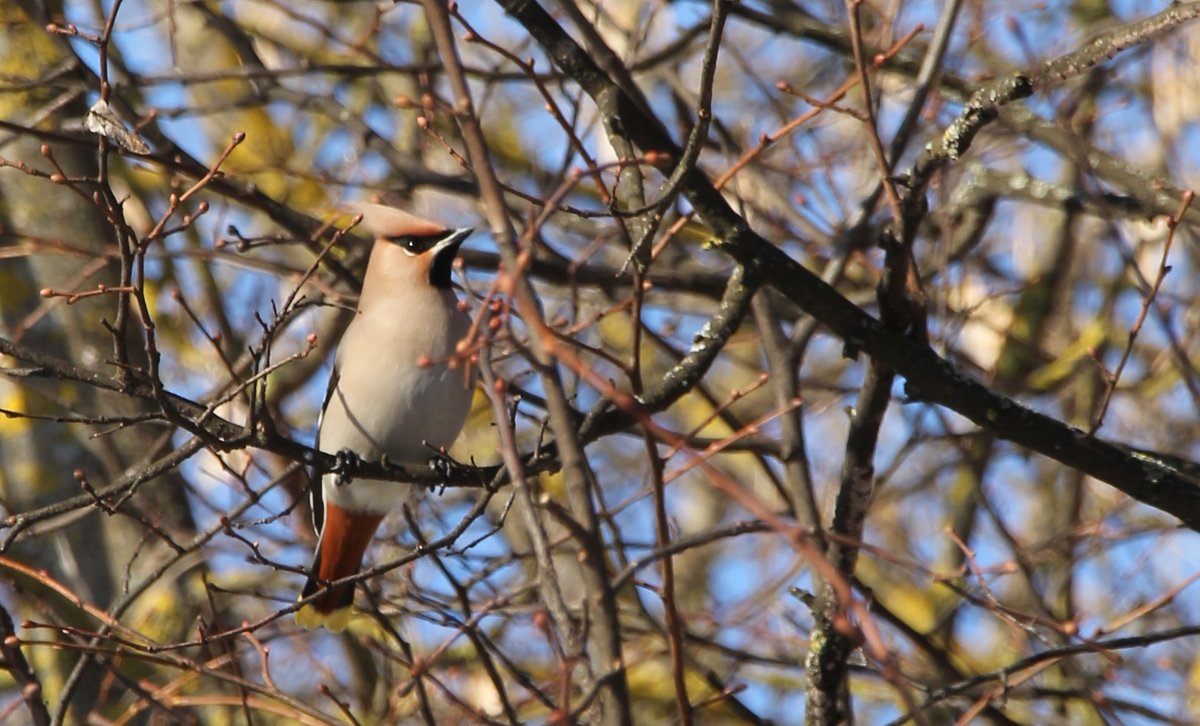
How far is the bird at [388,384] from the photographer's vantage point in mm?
4203

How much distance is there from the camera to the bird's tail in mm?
4441

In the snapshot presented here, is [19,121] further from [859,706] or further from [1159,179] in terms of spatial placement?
[859,706]

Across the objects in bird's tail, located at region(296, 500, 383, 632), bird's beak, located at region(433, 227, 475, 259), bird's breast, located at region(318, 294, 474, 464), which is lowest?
bird's tail, located at region(296, 500, 383, 632)

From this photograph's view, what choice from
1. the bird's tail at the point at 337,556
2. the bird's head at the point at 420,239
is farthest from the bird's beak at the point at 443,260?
the bird's tail at the point at 337,556

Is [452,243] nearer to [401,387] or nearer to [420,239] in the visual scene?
[420,239]

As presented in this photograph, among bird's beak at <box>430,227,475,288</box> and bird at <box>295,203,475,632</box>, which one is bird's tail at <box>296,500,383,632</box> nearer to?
bird at <box>295,203,475,632</box>

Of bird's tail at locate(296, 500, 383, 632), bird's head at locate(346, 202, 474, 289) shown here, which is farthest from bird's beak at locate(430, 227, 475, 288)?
bird's tail at locate(296, 500, 383, 632)

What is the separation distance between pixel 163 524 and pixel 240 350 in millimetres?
829

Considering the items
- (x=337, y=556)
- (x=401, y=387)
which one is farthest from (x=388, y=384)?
(x=337, y=556)

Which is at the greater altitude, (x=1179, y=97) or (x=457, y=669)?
(x=1179, y=97)

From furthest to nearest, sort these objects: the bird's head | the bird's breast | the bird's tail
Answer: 1. the bird's tail
2. the bird's head
3. the bird's breast

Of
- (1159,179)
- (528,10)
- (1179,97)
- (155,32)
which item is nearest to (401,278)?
Answer: (528,10)

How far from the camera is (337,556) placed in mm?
4527

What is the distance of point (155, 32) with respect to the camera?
10312 millimetres
